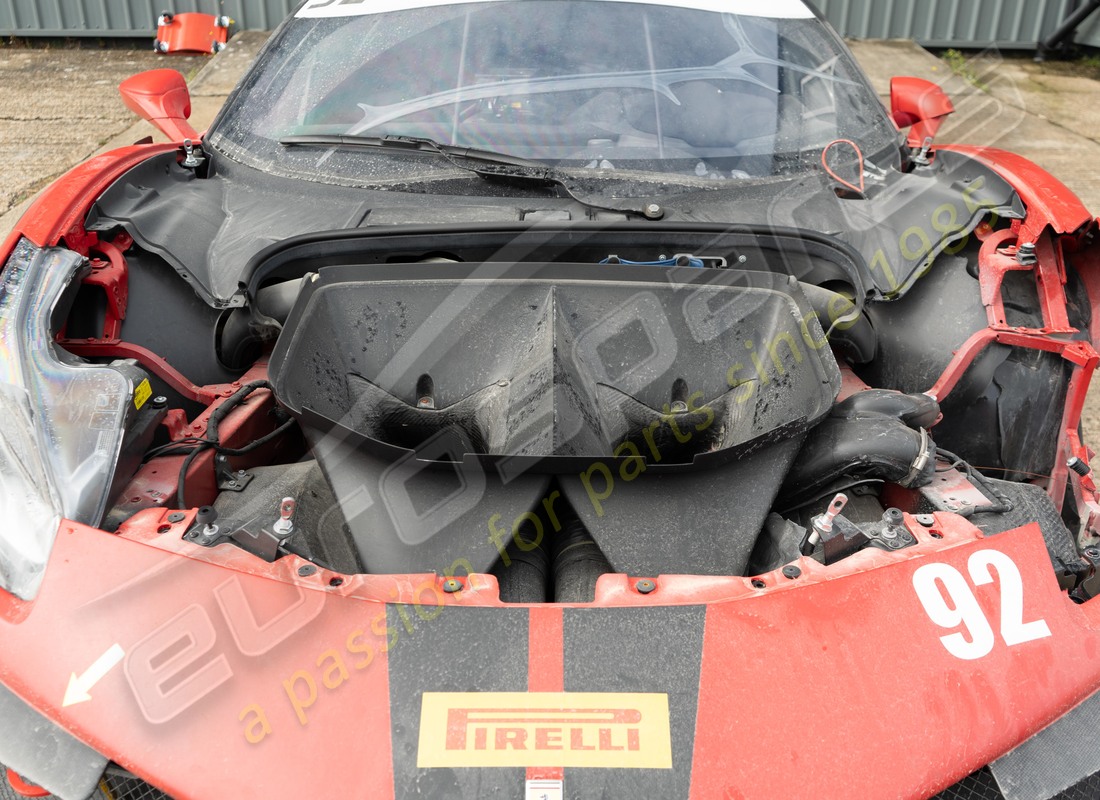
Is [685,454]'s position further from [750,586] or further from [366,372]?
[366,372]

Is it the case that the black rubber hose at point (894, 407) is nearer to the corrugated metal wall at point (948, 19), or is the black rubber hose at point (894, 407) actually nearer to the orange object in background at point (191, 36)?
the orange object in background at point (191, 36)

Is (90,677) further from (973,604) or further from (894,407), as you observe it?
(894,407)

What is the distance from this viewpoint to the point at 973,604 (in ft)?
4.58

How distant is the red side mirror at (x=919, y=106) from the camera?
10.0 ft

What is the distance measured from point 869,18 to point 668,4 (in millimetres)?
5883

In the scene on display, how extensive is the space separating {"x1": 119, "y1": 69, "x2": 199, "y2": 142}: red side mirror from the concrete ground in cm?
203

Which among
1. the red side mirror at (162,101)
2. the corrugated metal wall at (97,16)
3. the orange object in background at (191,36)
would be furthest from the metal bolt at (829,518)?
the corrugated metal wall at (97,16)

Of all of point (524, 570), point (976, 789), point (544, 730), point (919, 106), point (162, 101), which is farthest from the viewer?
point (919, 106)

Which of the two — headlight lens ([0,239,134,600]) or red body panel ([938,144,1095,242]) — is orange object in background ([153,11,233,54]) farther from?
red body panel ([938,144,1095,242])

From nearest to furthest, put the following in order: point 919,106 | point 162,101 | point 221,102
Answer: point 162,101 → point 919,106 → point 221,102

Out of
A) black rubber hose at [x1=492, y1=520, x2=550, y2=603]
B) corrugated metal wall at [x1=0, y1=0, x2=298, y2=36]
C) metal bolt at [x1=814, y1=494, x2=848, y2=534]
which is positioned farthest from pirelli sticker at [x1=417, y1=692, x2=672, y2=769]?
corrugated metal wall at [x1=0, y1=0, x2=298, y2=36]

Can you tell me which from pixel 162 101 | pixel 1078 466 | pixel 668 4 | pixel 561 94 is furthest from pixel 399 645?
pixel 162 101

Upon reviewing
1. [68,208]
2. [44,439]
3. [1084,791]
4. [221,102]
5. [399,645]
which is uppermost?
[68,208]

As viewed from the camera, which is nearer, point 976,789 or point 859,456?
point 976,789
